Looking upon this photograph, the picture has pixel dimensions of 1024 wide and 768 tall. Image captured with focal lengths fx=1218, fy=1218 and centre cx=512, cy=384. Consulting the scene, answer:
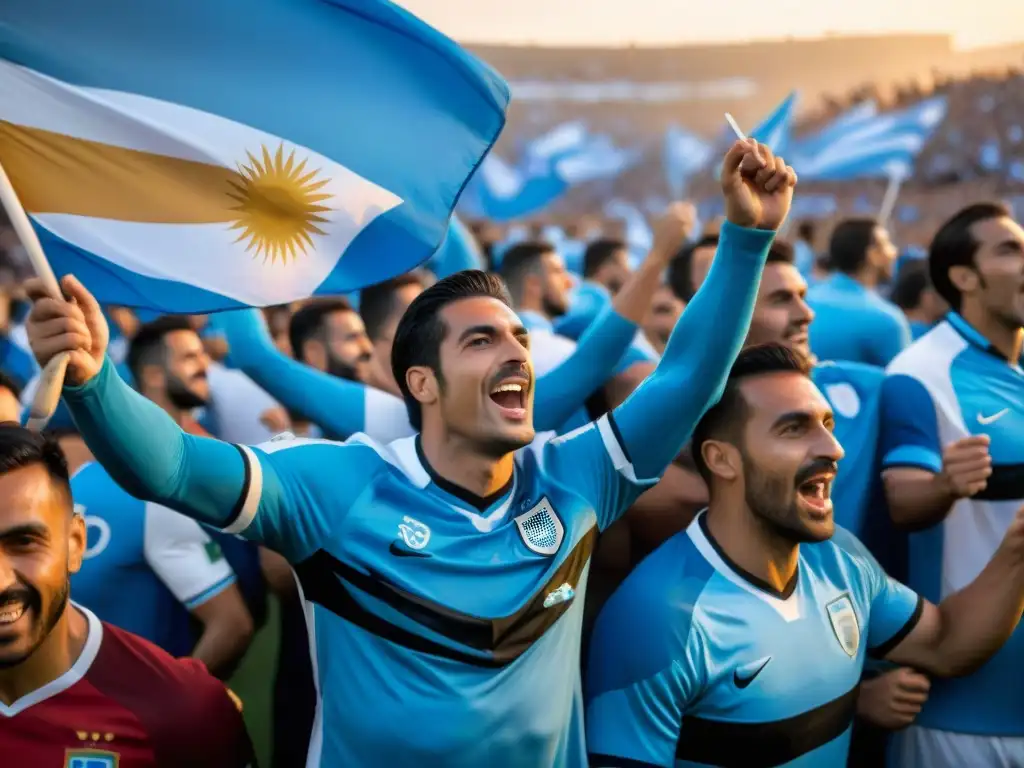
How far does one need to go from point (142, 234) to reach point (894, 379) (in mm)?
2502

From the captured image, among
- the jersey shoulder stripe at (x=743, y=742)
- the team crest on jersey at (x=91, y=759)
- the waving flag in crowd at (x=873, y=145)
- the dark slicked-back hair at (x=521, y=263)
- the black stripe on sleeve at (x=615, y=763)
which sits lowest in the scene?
the team crest on jersey at (x=91, y=759)

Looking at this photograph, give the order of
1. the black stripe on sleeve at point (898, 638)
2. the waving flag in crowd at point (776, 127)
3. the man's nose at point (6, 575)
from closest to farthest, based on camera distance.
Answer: the man's nose at point (6, 575)
the black stripe on sleeve at point (898, 638)
the waving flag in crowd at point (776, 127)

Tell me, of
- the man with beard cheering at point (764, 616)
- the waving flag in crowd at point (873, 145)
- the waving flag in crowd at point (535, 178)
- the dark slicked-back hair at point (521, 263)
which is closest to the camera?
the man with beard cheering at point (764, 616)

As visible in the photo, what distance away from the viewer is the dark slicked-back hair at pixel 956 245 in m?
4.43

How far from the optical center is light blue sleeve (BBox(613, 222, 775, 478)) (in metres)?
3.06

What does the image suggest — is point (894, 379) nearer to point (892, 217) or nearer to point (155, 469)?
point (155, 469)

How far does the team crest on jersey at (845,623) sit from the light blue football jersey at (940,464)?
0.75 metres

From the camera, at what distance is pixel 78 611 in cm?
290

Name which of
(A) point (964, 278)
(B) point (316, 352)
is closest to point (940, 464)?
(A) point (964, 278)

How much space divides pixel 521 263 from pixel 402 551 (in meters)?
4.03

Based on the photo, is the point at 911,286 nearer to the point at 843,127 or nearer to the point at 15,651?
the point at 843,127

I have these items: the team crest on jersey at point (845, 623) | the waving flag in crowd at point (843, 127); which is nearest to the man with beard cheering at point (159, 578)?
the team crest on jersey at point (845, 623)

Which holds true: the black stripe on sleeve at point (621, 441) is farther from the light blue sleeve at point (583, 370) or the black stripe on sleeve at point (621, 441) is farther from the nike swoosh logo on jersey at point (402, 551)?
the light blue sleeve at point (583, 370)

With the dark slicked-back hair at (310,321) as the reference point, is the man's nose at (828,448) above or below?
below
